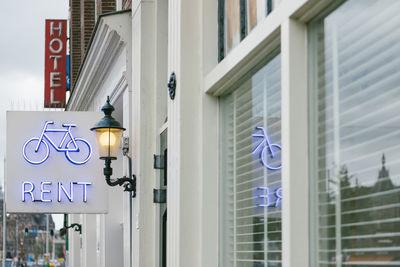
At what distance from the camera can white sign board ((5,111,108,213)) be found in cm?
1097

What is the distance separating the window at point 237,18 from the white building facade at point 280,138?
0.04 feet

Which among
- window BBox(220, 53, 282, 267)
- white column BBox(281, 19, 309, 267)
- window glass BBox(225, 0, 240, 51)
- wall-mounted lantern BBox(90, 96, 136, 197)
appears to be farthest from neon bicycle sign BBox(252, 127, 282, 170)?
wall-mounted lantern BBox(90, 96, 136, 197)

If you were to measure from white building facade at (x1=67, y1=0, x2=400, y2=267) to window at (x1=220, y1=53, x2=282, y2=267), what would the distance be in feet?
0.04

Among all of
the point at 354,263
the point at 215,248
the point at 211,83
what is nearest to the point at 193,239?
the point at 215,248

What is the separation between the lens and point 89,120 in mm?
11352

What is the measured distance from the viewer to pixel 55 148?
36.3 ft

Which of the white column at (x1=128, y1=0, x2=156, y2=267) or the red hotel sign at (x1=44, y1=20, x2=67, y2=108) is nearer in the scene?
the white column at (x1=128, y1=0, x2=156, y2=267)

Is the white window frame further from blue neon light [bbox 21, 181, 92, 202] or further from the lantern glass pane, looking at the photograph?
blue neon light [bbox 21, 181, 92, 202]

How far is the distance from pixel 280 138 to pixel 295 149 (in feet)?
1.94

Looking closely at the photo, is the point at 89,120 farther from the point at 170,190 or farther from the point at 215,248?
the point at 215,248

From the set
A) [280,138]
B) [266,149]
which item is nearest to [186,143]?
[266,149]

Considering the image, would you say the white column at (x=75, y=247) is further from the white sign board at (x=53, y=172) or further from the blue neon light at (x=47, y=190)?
the blue neon light at (x=47, y=190)

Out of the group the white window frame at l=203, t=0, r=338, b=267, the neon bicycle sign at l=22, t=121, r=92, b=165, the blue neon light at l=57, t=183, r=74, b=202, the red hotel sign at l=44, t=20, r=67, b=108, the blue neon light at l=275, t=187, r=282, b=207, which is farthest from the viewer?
the red hotel sign at l=44, t=20, r=67, b=108

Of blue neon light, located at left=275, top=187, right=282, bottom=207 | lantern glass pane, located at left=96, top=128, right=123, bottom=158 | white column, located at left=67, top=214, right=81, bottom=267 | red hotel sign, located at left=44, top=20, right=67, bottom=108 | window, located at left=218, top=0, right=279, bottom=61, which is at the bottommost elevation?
white column, located at left=67, top=214, right=81, bottom=267
